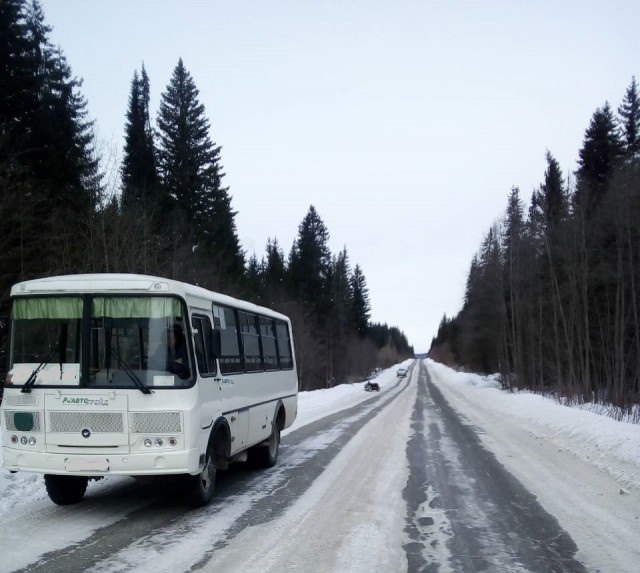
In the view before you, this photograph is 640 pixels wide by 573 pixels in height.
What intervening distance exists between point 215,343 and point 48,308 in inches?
84.7

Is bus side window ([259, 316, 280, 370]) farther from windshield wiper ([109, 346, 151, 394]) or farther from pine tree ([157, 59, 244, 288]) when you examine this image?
pine tree ([157, 59, 244, 288])

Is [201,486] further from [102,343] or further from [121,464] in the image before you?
[102,343]

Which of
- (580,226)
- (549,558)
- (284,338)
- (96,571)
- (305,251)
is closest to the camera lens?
(96,571)

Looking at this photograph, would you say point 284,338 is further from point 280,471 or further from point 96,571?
point 96,571

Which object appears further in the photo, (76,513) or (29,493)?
(29,493)

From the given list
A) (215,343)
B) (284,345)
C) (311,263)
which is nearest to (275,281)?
(311,263)

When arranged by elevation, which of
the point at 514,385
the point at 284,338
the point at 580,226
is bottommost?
the point at 514,385

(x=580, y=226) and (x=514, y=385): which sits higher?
(x=580, y=226)

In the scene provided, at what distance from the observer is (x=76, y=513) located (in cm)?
716

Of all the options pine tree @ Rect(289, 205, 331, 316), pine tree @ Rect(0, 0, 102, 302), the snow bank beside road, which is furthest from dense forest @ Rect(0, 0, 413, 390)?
the snow bank beside road

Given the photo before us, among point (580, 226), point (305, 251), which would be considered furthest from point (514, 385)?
point (305, 251)

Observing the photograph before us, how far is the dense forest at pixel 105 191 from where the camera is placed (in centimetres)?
2059

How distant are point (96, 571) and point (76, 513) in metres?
2.36

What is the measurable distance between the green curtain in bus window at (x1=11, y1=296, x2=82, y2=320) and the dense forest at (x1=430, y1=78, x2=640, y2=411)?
2212 cm
